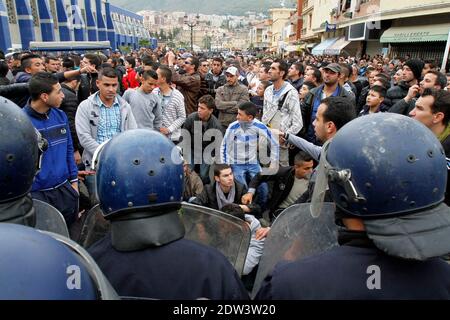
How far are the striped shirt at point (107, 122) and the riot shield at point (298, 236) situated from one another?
275 centimetres

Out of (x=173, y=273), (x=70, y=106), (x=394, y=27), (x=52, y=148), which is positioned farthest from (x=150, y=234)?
(x=394, y=27)

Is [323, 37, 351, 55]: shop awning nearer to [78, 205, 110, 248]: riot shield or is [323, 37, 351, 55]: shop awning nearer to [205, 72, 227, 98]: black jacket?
[205, 72, 227, 98]: black jacket

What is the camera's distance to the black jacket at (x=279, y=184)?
4.15 m

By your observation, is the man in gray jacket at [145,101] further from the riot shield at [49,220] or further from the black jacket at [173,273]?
the black jacket at [173,273]

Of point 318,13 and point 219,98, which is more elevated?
point 318,13

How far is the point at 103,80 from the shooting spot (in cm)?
401

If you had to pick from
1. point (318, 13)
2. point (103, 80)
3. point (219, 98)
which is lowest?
point (219, 98)

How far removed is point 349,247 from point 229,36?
187405mm

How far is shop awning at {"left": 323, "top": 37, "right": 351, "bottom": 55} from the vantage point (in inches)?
1293

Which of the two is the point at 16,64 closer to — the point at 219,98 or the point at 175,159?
the point at 219,98

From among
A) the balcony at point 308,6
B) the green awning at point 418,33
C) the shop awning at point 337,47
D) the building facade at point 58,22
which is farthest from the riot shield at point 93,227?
the balcony at point 308,6

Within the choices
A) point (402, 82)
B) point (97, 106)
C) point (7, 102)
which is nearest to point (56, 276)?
point (7, 102)

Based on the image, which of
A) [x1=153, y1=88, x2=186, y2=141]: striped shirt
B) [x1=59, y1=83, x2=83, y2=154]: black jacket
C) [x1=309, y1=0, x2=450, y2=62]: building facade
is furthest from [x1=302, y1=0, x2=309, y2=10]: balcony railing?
[x1=59, y1=83, x2=83, y2=154]: black jacket
